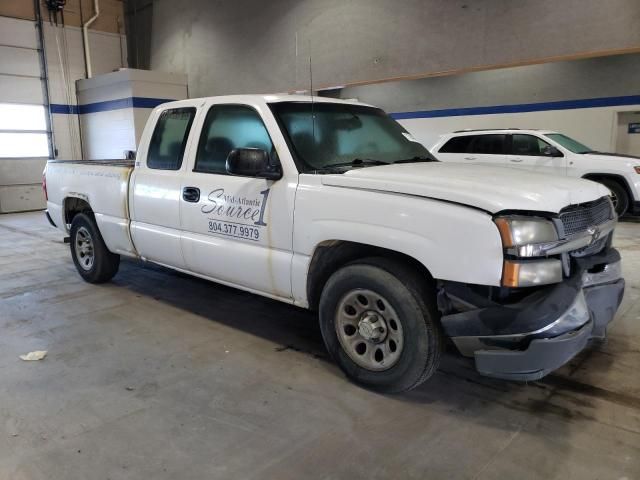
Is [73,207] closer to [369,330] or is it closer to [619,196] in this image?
[369,330]

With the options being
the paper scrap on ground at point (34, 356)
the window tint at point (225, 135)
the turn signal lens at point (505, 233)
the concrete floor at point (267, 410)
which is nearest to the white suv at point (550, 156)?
the window tint at point (225, 135)

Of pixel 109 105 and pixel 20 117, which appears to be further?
pixel 109 105

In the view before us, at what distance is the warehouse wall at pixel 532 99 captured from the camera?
1193 centimetres

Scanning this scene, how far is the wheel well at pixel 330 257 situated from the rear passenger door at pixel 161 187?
140 cm

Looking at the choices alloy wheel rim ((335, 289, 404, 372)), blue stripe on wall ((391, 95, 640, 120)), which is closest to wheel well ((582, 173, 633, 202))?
blue stripe on wall ((391, 95, 640, 120))

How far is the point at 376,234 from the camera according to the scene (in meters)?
2.97

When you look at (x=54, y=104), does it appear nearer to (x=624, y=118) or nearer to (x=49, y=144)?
(x=49, y=144)

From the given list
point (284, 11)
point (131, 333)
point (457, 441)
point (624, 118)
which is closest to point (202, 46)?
point (284, 11)

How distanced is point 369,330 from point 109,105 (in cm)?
1402

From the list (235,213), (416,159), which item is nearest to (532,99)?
(416,159)

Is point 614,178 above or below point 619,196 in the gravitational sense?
above

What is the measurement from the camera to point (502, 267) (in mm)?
2561

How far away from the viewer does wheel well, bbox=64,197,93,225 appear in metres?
5.71

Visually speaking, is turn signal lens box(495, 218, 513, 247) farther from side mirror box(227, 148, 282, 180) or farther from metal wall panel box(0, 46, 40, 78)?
metal wall panel box(0, 46, 40, 78)
